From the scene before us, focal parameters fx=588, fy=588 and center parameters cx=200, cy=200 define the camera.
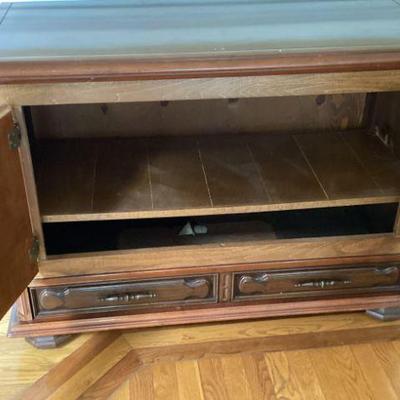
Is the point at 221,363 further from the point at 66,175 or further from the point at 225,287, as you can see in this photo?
the point at 66,175

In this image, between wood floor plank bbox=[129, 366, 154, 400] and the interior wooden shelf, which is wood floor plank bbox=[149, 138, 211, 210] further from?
wood floor plank bbox=[129, 366, 154, 400]

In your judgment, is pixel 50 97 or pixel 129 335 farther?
pixel 129 335

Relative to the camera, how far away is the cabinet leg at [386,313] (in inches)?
54.3

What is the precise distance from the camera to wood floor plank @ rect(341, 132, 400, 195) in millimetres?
1254

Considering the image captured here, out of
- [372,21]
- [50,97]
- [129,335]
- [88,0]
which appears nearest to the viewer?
[50,97]

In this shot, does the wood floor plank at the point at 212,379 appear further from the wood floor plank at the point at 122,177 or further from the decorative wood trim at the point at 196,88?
the decorative wood trim at the point at 196,88

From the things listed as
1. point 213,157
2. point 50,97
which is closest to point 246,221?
point 213,157

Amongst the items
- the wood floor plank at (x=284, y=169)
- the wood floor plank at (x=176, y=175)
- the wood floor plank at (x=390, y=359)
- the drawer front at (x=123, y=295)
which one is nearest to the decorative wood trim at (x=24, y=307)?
the drawer front at (x=123, y=295)

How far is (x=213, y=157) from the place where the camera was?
1.33 metres

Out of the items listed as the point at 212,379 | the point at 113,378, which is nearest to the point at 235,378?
the point at 212,379

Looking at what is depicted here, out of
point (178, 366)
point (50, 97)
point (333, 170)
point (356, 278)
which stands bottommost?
point (178, 366)

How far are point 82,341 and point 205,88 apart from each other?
0.67m

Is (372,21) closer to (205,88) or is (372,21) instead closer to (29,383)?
(205,88)

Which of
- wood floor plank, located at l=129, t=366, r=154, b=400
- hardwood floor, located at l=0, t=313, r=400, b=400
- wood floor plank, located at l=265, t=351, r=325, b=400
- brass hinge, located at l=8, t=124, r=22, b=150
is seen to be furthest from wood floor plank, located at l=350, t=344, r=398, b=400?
brass hinge, located at l=8, t=124, r=22, b=150
